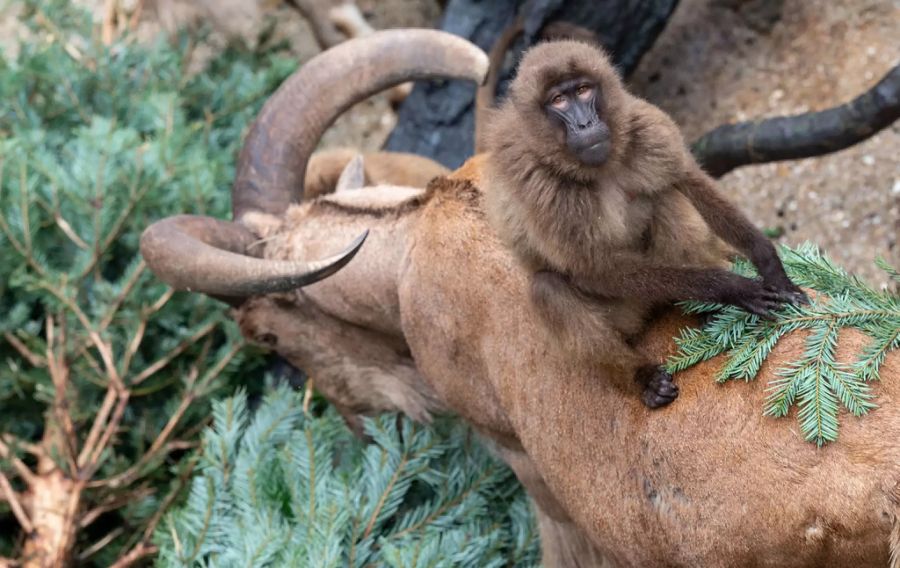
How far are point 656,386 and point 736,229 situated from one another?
432 millimetres

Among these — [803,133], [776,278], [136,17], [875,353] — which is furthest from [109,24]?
[875,353]

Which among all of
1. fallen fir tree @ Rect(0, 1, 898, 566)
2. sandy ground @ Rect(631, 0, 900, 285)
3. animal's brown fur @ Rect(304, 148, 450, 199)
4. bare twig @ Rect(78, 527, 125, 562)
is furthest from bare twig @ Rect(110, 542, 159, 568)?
sandy ground @ Rect(631, 0, 900, 285)

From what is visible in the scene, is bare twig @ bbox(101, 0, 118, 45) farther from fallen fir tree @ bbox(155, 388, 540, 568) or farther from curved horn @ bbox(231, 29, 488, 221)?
fallen fir tree @ bbox(155, 388, 540, 568)

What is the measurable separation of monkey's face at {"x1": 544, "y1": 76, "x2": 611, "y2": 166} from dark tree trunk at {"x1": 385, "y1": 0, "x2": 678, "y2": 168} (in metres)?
2.77

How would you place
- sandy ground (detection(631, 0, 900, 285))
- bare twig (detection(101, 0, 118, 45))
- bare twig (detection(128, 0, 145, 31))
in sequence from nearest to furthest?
sandy ground (detection(631, 0, 900, 285))
bare twig (detection(101, 0, 118, 45))
bare twig (detection(128, 0, 145, 31))

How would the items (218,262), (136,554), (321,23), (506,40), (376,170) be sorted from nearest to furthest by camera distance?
(218,262)
(136,554)
(376,170)
(506,40)
(321,23)

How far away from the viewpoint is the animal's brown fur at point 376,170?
4.71 meters

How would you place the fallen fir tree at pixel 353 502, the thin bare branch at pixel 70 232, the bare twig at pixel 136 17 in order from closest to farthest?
the fallen fir tree at pixel 353 502, the thin bare branch at pixel 70 232, the bare twig at pixel 136 17

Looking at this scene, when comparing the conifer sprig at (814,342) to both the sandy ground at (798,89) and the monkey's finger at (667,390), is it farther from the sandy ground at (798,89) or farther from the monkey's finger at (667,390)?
the sandy ground at (798,89)

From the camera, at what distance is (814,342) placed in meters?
2.12

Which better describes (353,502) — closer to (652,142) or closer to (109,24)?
(652,142)

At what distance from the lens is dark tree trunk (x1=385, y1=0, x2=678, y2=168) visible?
5016mm

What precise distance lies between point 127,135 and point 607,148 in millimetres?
3175

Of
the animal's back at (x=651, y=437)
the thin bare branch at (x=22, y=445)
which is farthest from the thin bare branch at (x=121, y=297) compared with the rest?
the animal's back at (x=651, y=437)
